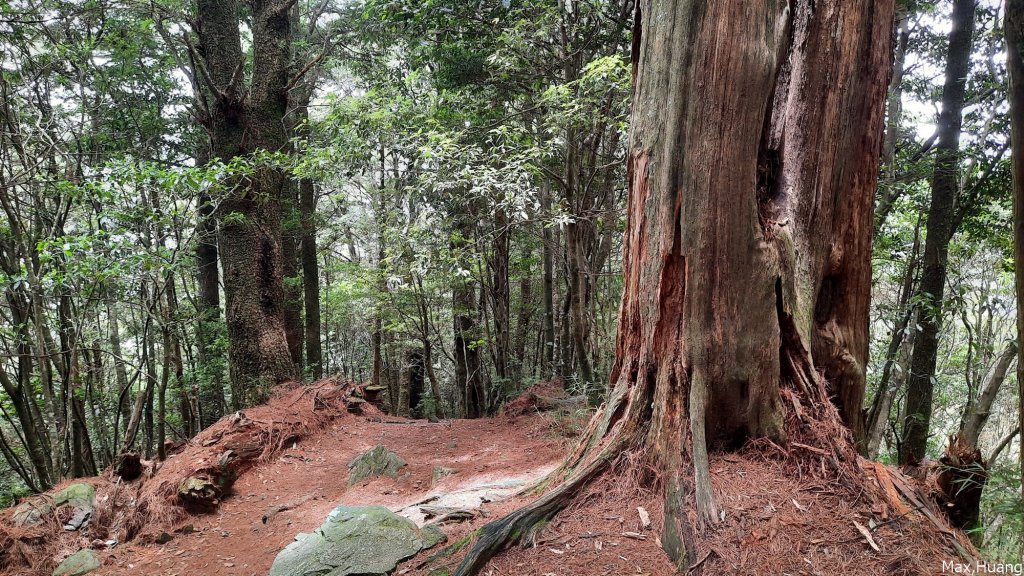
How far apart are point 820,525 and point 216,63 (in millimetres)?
9741

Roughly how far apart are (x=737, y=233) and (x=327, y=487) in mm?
4948

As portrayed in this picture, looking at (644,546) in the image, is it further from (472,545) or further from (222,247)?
(222,247)

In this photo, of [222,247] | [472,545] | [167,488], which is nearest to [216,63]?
[222,247]

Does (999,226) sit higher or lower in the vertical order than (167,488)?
higher

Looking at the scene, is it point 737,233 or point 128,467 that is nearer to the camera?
point 737,233

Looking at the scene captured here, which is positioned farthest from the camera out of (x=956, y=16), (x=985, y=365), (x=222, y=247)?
(x=985, y=365)

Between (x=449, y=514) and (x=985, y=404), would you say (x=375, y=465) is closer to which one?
(x=449, y=514)

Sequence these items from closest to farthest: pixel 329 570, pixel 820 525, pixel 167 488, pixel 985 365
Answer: pixel 820 525 → pixel 329 570 → pixel 167 488 → pixel 985 365

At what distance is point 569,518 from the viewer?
304cm

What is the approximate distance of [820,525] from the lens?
2621 millimetres

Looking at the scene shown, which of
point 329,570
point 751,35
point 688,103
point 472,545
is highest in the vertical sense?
point 751,35

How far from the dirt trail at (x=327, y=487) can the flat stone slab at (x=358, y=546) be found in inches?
11.1

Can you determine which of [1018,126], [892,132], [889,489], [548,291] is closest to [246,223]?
[548,291]

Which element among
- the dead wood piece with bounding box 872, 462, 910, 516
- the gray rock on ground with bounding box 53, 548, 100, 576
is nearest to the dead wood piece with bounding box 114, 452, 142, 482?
the gray rock on ground with bounding box 53, 548, 100, 576
